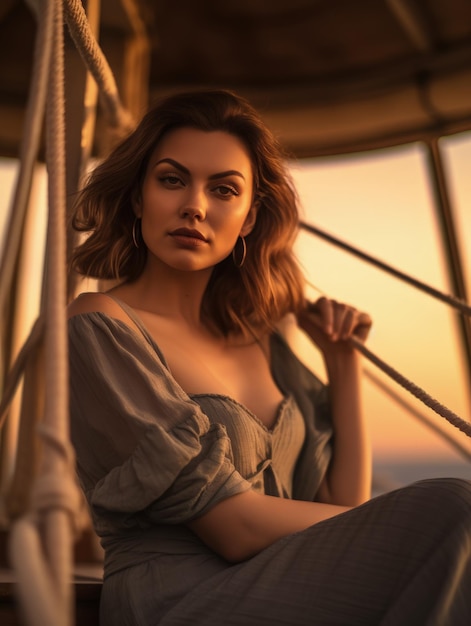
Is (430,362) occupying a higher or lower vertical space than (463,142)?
lower

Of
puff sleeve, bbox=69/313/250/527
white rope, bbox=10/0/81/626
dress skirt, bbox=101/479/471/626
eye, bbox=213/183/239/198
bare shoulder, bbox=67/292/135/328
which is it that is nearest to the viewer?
white rope, bbox=10/0/81/626

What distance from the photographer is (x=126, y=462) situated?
3.22ft

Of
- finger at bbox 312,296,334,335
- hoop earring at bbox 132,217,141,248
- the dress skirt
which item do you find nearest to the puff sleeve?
the dress skirt

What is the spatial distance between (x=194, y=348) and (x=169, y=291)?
11 cm

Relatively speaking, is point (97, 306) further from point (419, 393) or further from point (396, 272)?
point (396, 272)

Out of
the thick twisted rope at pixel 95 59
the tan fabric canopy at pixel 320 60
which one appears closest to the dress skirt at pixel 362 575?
the thick twisted rope at pixel 95 59

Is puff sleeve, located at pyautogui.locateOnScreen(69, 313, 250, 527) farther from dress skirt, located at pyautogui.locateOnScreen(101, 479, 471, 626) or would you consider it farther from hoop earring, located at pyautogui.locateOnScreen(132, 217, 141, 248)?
hoop earring, located at pyautogui.locateOnScreen(132, 217, 141, 248)

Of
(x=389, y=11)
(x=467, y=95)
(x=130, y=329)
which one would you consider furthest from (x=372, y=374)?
(x=389, y=11)

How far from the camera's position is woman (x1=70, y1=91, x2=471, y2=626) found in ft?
2.85

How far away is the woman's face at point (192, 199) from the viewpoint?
Result: 3.89 ft

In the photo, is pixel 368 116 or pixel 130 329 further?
pixel 368 116

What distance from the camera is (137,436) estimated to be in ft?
3.22

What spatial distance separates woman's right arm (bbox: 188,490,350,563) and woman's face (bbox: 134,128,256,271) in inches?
15.7

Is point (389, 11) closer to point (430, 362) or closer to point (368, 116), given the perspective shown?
point (368, 116)
